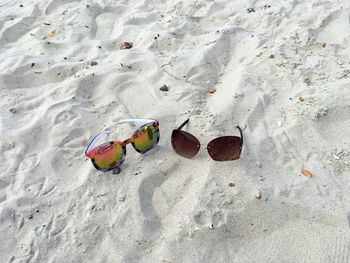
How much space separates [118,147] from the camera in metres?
2.15

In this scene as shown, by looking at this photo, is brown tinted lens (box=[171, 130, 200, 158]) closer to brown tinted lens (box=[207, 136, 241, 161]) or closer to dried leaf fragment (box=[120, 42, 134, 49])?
brown tinted lens (box=[207, 136, 241, 161])

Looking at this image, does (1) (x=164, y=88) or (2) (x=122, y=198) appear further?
(1) (x=164, y=88)

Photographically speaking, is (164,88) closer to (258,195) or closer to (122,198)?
(122,198)

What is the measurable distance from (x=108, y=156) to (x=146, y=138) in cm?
24

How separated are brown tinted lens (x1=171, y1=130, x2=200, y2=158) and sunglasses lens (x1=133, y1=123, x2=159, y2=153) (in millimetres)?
111

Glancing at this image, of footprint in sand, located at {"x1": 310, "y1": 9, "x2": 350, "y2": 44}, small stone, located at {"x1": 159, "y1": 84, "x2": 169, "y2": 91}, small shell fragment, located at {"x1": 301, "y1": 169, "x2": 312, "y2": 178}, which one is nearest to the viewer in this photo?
small shell fragment, located at {"x1": 301, "y1": 169, "x2": 312, "y2": 178}

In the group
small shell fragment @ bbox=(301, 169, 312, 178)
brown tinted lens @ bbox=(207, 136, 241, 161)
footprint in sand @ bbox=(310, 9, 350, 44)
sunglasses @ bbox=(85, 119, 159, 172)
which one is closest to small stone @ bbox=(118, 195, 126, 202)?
sunglasses @ bbox=(85, 119, 159, 172)

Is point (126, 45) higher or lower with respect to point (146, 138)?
lower

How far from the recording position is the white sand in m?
1.82

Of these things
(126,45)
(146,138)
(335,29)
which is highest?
(146,138)

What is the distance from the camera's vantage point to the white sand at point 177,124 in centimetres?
182

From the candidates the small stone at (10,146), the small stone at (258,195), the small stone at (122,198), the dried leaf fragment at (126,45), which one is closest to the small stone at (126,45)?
the dried leaf fragment at (126,45)

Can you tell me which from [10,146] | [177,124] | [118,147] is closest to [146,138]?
[118,147]

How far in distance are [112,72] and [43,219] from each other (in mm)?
1337
